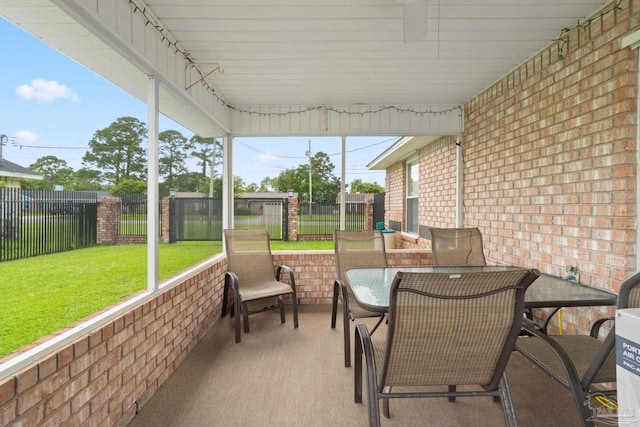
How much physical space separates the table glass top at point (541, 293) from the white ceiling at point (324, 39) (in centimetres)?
175

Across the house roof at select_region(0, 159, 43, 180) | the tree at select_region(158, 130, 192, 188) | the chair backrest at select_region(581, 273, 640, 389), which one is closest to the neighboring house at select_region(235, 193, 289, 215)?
the tree at select_region(158, 130, 192, 188)

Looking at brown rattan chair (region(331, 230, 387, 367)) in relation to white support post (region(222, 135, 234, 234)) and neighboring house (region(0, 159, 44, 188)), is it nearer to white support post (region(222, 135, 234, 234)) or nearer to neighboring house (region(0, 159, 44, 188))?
white support post (region(222, 135, 234, 234))

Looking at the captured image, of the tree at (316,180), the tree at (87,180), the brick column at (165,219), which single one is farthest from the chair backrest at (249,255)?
the tree at (87,180)

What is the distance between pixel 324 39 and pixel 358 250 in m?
1.98

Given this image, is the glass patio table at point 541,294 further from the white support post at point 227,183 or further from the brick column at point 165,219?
the white support post at point 227,183

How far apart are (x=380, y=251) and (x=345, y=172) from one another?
142 centimetres

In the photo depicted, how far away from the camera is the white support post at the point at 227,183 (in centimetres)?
452

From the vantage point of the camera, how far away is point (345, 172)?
4.62m

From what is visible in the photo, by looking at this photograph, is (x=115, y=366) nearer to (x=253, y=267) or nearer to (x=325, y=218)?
(x=253, y=267)

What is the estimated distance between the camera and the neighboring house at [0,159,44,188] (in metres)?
1.38

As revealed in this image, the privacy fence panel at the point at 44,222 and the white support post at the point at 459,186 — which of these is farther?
the white support post at the point at 459,186

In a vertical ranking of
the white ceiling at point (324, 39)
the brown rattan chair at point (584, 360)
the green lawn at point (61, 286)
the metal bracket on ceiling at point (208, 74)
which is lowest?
the brown rattan chair at point (584, 360)

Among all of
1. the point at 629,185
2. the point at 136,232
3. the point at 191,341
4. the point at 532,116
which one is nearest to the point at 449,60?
the point at 532,116

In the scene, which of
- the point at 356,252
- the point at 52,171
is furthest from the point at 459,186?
the point at 52,171
